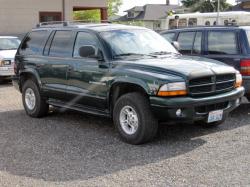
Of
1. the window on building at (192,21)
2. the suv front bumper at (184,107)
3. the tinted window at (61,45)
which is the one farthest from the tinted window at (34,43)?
the window on building at (192,21)

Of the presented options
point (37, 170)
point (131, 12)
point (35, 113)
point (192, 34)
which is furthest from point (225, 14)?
point (131, 12)

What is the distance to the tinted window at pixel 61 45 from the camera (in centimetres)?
803

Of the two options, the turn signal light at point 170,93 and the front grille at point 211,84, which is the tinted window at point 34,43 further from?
the front grille at point 211,84

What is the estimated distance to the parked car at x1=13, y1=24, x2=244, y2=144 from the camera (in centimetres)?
637

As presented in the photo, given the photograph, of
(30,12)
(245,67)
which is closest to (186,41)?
(245,67)

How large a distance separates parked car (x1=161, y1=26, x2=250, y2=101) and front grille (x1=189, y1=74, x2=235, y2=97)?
1497 mm

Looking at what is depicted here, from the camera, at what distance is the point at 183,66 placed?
6676 millimetres

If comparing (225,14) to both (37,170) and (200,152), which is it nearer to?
(200,152)

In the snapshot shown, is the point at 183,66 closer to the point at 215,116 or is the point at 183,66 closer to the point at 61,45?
the point at 215,116

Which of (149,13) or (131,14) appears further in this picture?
(131,14)

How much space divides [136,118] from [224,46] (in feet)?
10.6

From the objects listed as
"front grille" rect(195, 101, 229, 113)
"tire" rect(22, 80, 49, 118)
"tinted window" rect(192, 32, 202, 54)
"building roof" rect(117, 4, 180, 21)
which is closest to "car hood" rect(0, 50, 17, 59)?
"tire" rect(22, 80, 49, 118)

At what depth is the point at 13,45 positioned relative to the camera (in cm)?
1584

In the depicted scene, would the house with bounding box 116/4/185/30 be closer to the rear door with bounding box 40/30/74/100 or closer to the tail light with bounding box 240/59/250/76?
the tail light with bounding box 240/59/250/76
